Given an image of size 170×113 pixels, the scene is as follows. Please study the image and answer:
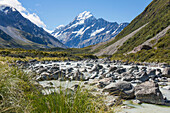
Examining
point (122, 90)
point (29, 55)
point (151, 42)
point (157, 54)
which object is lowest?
point (122, 90)

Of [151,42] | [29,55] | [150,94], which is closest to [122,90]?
[150,94]

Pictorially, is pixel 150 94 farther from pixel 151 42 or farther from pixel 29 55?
pixel 151 42

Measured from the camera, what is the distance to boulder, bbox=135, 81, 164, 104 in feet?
22.2

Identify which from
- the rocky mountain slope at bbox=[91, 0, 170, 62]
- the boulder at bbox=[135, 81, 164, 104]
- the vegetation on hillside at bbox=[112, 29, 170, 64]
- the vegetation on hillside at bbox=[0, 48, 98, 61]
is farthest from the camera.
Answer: the vegetation on hillside at bbox=[0, 48, 98, 61]

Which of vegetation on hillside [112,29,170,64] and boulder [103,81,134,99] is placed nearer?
boulder [103,81,134,99]

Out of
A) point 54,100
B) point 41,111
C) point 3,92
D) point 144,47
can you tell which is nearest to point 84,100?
point 54,100

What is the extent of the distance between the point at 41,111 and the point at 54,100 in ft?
1.20

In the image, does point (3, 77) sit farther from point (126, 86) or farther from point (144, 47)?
point (144, 47)

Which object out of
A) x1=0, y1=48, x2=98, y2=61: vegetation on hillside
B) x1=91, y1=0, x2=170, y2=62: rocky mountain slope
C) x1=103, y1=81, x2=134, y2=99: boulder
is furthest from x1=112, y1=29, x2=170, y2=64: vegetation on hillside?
x1=0, y1=48, x2=98, y2=61: vegetation on hillside

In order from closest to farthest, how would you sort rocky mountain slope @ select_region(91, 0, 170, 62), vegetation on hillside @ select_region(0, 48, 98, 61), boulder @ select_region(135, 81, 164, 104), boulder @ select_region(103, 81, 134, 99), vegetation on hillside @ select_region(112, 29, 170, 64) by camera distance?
1. boulder @ select_region(135, 81, 164, 104)
2. boulder @ select_region(103, 81, 134, 99)
3. vegetation on hillside @ select_region(112, 29, 170, 64)
4. rocky mountain slope @ select_region(91, 0, 170, 62)
5. vegetation on hillside @ select_region(0, 48, 98, 61)

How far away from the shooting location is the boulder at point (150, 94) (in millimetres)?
6762

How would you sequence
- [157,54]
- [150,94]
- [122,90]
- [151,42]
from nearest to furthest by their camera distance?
1. [150,94]
2. [122,90]
3. [157,54]
4. [151,42]

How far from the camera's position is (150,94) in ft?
22.6

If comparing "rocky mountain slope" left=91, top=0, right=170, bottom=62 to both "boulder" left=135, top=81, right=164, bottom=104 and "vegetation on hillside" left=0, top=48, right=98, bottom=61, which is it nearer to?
"vegetation on hillside" left=0, top=48, right=98, bottom=61
